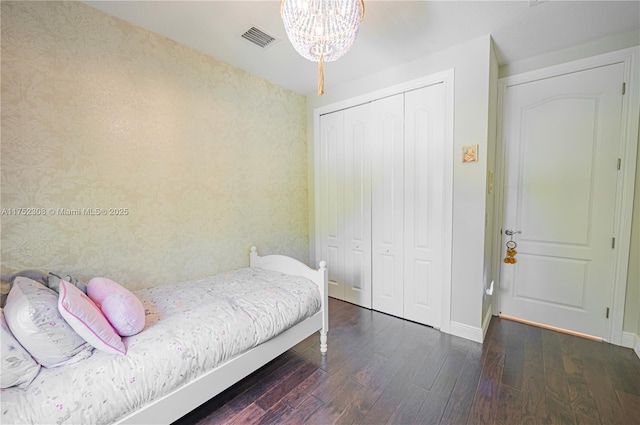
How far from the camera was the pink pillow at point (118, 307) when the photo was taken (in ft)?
4.36

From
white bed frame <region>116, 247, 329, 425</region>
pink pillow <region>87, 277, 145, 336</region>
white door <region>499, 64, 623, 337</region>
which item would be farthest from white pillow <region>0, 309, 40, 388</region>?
white door <region>499, 64, 623, 337</region>

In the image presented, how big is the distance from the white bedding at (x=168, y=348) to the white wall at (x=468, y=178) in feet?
4.35

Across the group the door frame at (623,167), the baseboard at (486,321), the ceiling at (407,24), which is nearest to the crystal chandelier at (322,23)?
the ceiling at (407,24)

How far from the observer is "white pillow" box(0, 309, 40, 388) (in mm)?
983

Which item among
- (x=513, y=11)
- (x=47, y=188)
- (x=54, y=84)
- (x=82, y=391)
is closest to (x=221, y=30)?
(x=54, y=84)

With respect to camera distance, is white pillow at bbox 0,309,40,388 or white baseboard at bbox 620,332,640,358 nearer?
white pillow at bbox 0,309,40,388

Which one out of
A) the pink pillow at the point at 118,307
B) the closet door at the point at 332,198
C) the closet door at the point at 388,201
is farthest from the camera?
the closet door at the point at 332,198

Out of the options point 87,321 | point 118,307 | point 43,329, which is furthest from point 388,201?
point 43,329

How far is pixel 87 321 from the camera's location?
3.88ft

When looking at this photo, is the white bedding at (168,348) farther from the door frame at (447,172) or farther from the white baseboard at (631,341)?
the white baseboard at (631,341)

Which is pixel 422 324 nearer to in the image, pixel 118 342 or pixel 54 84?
pixel 118 342

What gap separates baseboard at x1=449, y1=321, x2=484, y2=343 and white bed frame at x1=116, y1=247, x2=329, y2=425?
4.00ft

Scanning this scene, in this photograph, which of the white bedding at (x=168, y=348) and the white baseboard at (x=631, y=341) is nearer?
the white bedding at (x=168, y=348)

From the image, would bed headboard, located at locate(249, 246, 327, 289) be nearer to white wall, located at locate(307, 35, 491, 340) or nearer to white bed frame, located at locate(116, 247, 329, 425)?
white bed frame, located at locate(116, 247, 329, 425)
